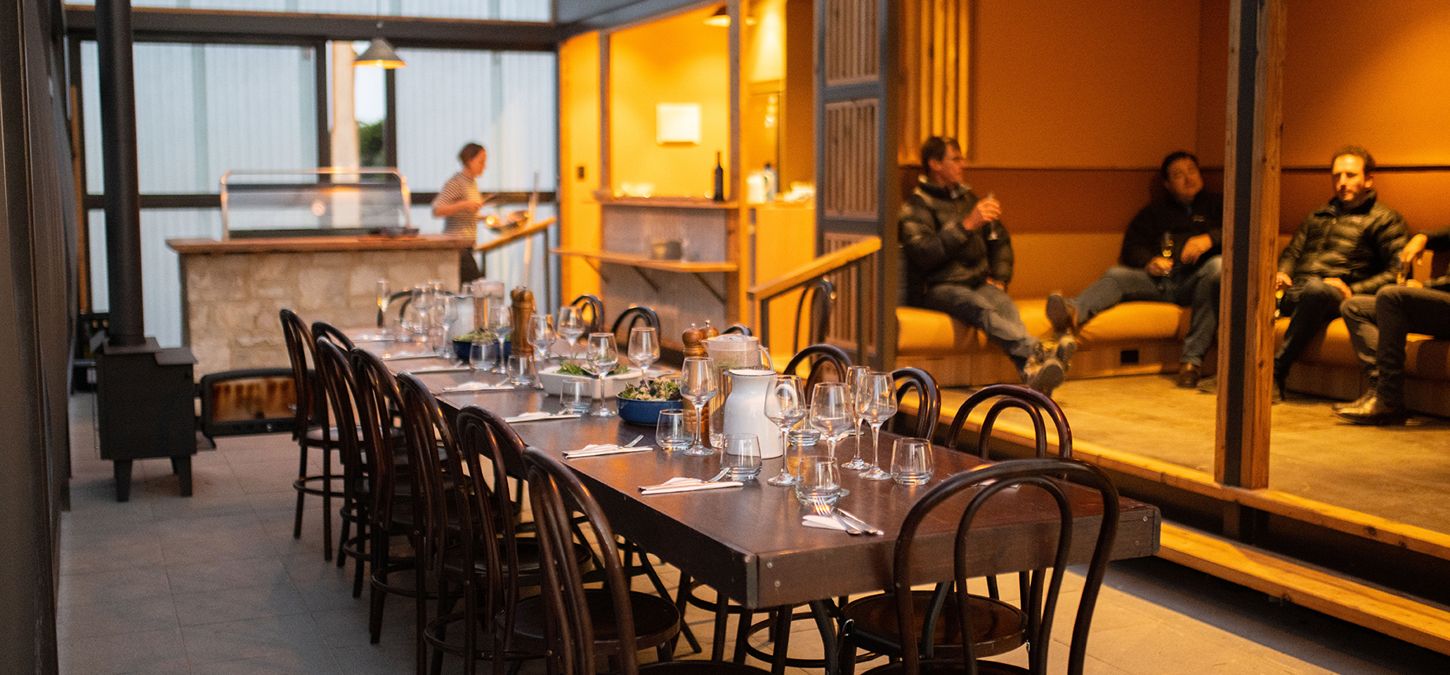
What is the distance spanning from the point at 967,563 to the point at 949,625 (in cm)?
57

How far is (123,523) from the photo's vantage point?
19.8ft

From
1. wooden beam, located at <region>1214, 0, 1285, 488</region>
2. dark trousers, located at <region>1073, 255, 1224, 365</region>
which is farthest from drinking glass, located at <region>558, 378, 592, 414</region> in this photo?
dark trousers, located at <region>1073, 255, 1224, 365</region>

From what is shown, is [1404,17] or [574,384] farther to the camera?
[1404,17]

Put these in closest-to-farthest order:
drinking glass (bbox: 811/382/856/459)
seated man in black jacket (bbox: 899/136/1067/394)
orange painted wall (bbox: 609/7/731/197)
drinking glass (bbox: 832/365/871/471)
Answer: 1. drinking glass (bbox: 811/382/856/459)
2. drinking glass (bbox: 832/365/871/471)
3. seated man in black jacket (bbox: 899/136/1067/394)
4. orange painted wall (bbox: 609/7/731/197)

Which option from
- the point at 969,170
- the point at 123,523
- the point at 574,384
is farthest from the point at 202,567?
the point at 969,170

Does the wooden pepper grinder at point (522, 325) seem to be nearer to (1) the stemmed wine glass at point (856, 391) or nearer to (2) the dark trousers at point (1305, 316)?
(1) the stemmed wine glass at point (856, 391)

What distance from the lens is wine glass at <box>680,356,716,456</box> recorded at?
332cm

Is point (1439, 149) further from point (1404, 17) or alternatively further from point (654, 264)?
point (654, 264)

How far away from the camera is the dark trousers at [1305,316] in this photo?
21.3ft

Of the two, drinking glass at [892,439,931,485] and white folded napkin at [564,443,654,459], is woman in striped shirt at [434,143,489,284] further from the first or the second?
drinking glass at [892,439,931,485]

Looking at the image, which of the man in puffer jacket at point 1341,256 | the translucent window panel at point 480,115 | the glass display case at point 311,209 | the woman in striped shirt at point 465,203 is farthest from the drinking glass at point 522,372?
the translucent window panel at point 480,115

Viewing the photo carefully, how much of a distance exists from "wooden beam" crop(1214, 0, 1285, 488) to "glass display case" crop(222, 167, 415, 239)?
5.20 m

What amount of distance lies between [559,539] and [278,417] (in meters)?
5.73

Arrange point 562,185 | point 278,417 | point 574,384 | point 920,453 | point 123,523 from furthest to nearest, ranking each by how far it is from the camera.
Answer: point 562,185, point 278,417, point 123,523, point 574,384, point 920,453
